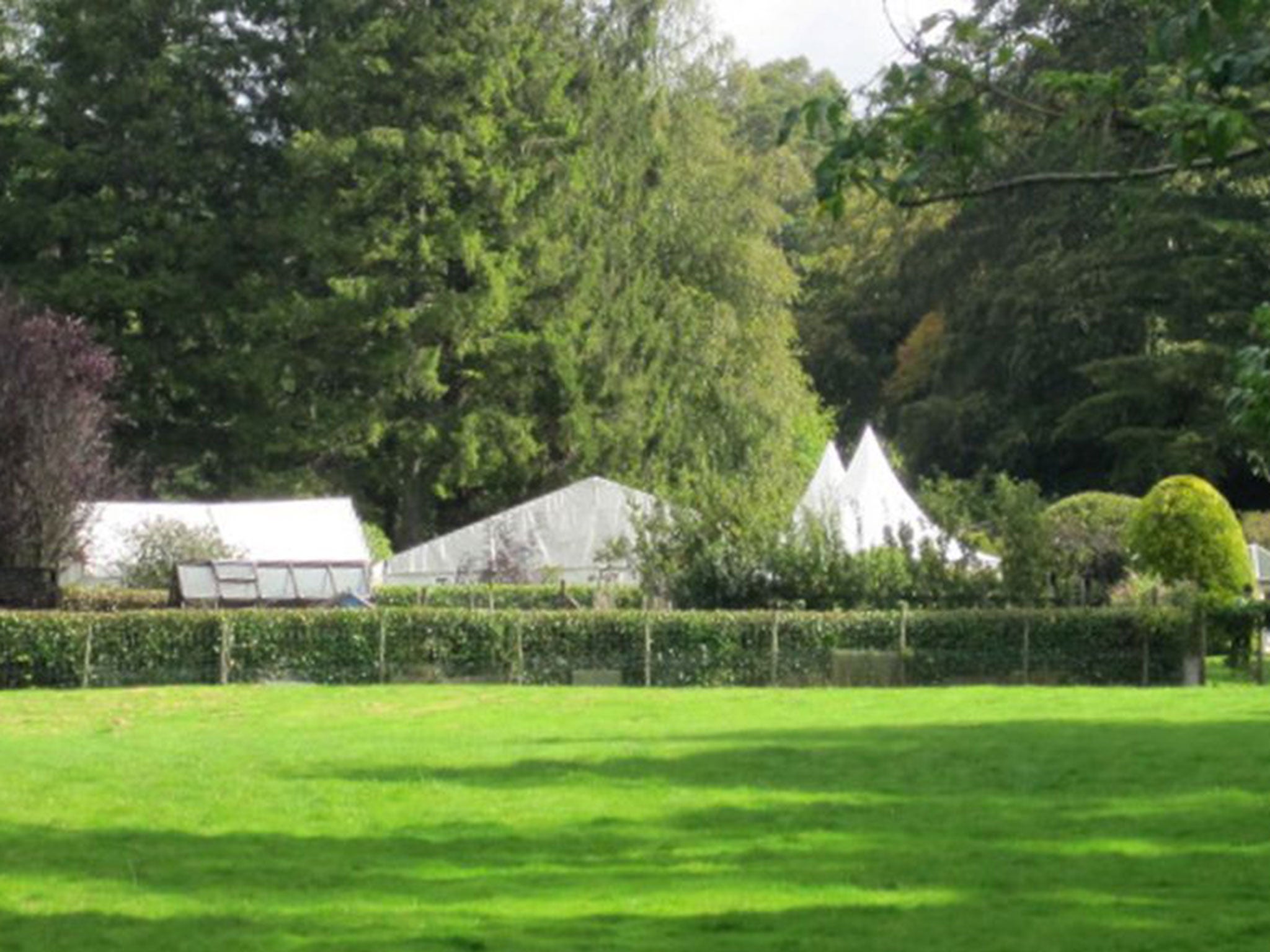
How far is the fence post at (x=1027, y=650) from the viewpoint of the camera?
39219 millimetres

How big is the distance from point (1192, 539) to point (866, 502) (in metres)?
8.78

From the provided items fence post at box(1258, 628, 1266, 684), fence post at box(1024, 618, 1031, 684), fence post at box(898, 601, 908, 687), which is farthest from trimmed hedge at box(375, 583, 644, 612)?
fence post at box(1258, 628, 1266, 684)

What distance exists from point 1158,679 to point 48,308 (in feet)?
96.0

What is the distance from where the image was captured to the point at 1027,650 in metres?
39.2

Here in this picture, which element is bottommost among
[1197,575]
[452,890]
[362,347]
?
[452,890]

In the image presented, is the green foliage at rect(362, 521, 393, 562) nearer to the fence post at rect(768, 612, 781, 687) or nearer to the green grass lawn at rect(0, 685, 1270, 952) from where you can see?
the fence post at rect(768, 612, 781, 687)

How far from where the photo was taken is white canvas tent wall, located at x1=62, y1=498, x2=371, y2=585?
5269cm

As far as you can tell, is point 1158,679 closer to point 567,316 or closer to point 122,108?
point 567,316

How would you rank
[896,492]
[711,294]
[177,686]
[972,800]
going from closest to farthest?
1. [972,800]
2. [177,686]
3. [896,492]
4. [711,294]

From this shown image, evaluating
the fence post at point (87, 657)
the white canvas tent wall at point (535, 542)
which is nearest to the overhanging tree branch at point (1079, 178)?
the fence post at point (87, 657)

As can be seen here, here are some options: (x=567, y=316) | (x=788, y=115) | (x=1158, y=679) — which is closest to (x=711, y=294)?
(x=567, y=316)

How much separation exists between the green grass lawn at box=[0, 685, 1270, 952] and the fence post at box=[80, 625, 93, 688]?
7.64 m

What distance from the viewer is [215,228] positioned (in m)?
63.7

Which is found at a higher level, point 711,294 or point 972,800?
point 711,294
